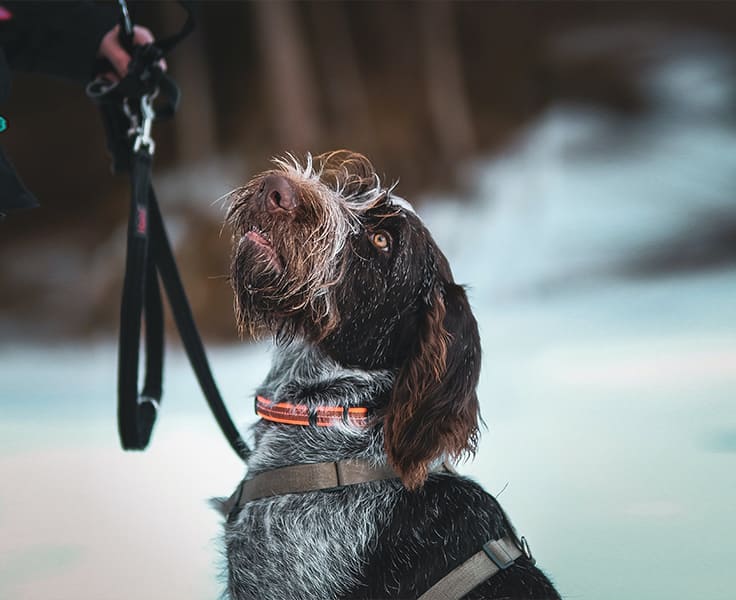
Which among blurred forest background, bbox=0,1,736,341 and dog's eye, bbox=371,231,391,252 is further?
blurred forest background, bbox=0,1,736,341

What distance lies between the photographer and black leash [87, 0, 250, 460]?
2254 millimetres

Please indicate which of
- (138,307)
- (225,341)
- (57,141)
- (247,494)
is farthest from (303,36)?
(247,494)

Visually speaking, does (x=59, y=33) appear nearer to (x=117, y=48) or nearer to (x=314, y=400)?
(x=117, y=48)

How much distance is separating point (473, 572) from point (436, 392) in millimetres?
378

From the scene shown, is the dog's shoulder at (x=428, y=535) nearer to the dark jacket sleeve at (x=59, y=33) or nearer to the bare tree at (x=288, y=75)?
the dark jacket sleeve at (x=59, y=33)

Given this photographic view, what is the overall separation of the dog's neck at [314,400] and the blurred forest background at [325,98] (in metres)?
4.10

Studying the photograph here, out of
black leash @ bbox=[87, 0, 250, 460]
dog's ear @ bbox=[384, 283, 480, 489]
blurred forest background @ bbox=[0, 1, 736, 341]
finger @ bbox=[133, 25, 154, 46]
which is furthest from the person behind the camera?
blurred forest background @ bbox=[0, 1, 736, 341]

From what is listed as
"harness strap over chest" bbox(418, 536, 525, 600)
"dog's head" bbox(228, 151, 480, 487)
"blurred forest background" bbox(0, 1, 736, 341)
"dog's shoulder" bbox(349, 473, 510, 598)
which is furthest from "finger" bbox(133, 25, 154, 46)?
"blurred forest background" bbox(0, 1, 736, 341)

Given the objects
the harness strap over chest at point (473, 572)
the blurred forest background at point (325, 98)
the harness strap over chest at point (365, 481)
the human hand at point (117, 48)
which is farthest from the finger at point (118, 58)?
the blurred forest background at point (325, 98)

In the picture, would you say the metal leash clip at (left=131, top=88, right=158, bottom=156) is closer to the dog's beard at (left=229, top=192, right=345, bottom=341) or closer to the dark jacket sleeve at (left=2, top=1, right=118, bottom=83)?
the dark jacket sleeve at (left=2, top=1, right=118, bottom=83)

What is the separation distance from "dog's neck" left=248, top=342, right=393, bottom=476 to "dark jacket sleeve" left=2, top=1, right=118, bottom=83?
1189 millimetres

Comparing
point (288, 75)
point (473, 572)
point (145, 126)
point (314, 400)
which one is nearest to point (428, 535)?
point (473, 572)

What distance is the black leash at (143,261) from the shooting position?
2.25m

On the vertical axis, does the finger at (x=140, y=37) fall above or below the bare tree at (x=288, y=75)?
below
